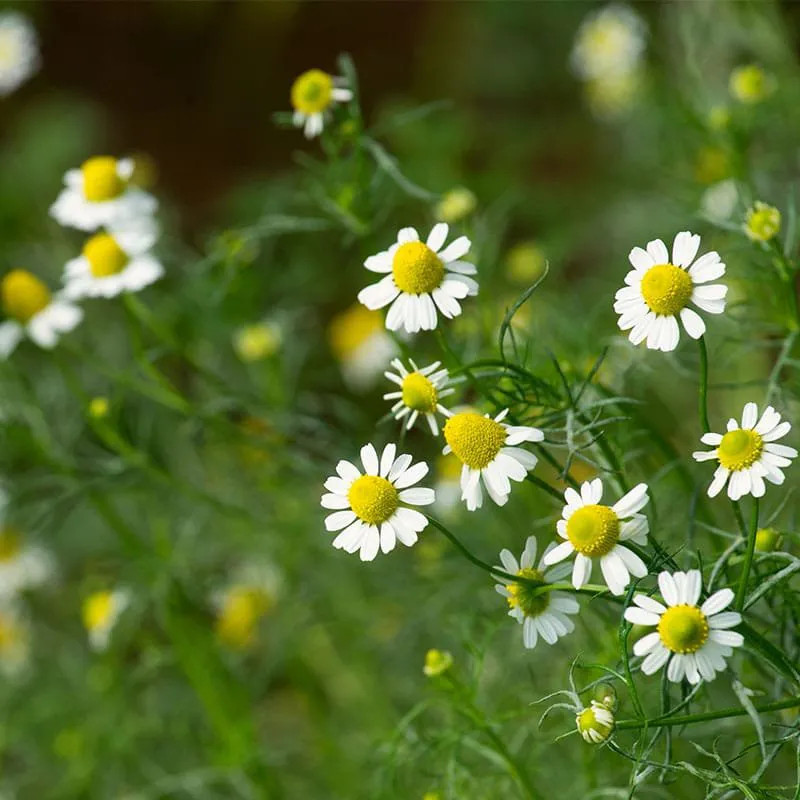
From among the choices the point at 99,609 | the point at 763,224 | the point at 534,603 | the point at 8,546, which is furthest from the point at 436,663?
the point at 8,546

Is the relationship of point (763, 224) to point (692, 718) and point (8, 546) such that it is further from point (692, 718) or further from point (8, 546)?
point (8, 546)

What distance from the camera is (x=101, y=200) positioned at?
3.41 ft

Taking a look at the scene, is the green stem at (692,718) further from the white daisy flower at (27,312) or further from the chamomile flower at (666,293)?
the white daisy flower at (27,312)

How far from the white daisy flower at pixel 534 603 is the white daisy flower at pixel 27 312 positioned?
0.56m

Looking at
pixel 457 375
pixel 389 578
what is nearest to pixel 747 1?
pixel 389 578

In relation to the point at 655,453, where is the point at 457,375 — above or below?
above

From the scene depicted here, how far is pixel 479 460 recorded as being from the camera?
0.64 metres

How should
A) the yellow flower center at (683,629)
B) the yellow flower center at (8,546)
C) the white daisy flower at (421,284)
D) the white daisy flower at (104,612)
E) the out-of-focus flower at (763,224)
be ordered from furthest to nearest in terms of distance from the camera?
the yellow flower center at (8,546) < the white daisy flower at (104,612) < the out-of-focus flower at (763,224) < the white daisy flower at (421,284) < the yellow flower center at (683,629)

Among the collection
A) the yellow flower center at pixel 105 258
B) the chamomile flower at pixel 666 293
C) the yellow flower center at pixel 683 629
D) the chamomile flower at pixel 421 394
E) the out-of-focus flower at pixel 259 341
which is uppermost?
the chamomile flower at pixel 666 293

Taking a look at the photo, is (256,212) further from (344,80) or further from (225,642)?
(344,80)

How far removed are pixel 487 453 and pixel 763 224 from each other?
0.31m

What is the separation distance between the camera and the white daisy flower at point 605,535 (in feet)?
1.96

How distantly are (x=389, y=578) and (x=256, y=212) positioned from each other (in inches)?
31.2

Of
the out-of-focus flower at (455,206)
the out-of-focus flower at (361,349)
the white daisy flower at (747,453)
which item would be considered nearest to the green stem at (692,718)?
the white daisy flower at (747,453)
